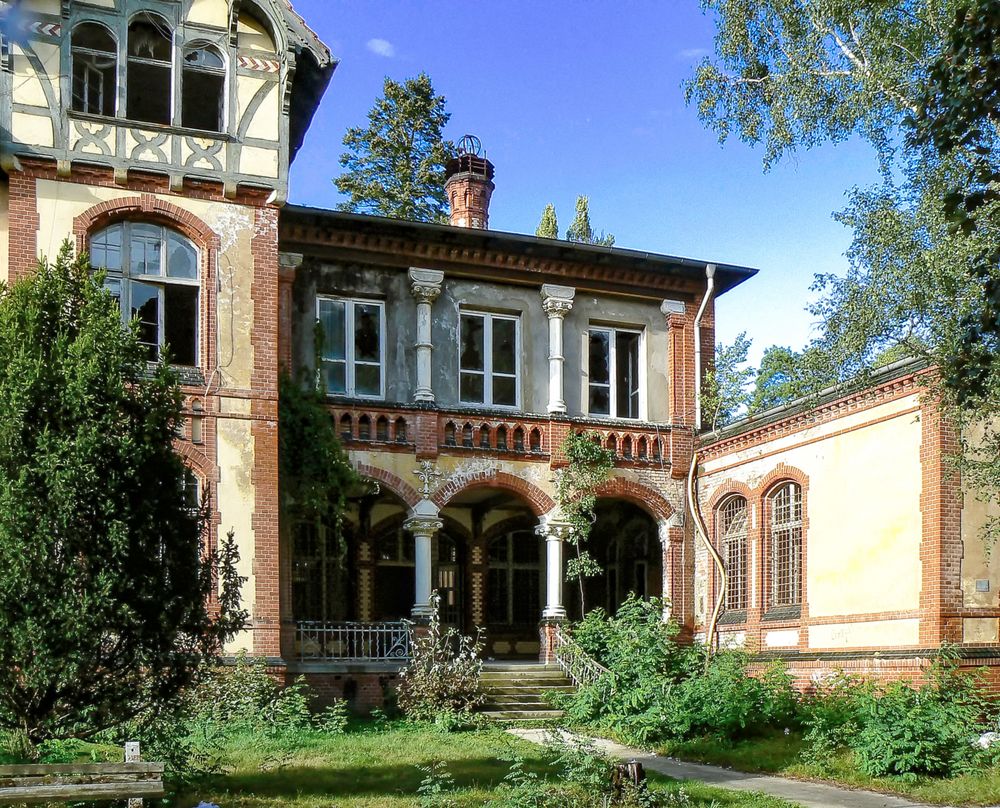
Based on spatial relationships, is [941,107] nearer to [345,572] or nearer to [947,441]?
[947,441]

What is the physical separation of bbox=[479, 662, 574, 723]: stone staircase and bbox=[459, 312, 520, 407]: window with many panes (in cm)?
481

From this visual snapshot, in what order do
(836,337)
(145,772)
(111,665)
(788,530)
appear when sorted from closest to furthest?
(145,772) < (111,665) < (836,337) < (788,530)

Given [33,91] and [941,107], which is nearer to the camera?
[941,107]

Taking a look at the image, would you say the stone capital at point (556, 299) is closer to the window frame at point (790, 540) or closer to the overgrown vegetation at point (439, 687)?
the window frame at point (790, 540)

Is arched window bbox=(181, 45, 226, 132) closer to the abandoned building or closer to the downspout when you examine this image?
the abandoned building

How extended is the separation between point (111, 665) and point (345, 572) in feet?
42.4

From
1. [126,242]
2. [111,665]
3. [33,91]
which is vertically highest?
[33,91]

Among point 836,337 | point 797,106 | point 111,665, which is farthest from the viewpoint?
point 797,106

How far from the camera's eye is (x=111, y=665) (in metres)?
9.65

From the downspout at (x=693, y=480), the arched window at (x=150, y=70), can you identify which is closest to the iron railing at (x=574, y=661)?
the downspout at (x=693, y=480)

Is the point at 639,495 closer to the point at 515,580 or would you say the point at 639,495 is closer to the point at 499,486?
the point at 499,486

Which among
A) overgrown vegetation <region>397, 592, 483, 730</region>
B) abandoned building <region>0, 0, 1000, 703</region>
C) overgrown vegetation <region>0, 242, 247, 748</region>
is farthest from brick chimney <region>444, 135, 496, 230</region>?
overgrown vegetation <region>0, 242, 247, 748</region>

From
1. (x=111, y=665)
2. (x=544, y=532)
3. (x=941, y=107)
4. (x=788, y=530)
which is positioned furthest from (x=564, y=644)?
(x=941, y=107)

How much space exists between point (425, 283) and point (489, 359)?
6.24 feet
